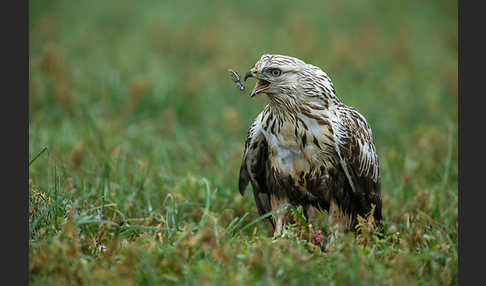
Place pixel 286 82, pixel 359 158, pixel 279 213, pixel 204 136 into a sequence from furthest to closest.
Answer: pixel 204 136 → pixel 279 213 → pixel 359 158 → pixel 286 82

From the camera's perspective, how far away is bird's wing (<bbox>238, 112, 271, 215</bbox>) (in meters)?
4.68

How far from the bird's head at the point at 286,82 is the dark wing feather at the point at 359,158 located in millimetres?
303

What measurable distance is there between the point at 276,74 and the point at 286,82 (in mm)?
99

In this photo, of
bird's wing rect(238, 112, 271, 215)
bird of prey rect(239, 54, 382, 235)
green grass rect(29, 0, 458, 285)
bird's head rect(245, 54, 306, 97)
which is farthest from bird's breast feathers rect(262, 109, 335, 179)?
green grass rect(29, 0, 458, 285)

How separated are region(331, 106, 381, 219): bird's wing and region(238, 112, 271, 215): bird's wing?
0.62m

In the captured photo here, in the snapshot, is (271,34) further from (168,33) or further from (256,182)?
(256,182)

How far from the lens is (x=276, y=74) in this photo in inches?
174

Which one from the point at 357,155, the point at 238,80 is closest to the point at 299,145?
the point at 357,155

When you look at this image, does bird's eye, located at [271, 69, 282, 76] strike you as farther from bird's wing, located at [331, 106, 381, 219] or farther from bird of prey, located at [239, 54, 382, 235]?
bird's wing, located at [331, 106, 381, 219]

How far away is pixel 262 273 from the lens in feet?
11.3

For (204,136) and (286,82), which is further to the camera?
(204,136)

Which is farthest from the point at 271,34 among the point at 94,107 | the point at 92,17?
the point at 94,107

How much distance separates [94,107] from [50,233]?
436 cm

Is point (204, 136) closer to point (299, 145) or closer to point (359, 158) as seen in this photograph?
point (299, 145)
